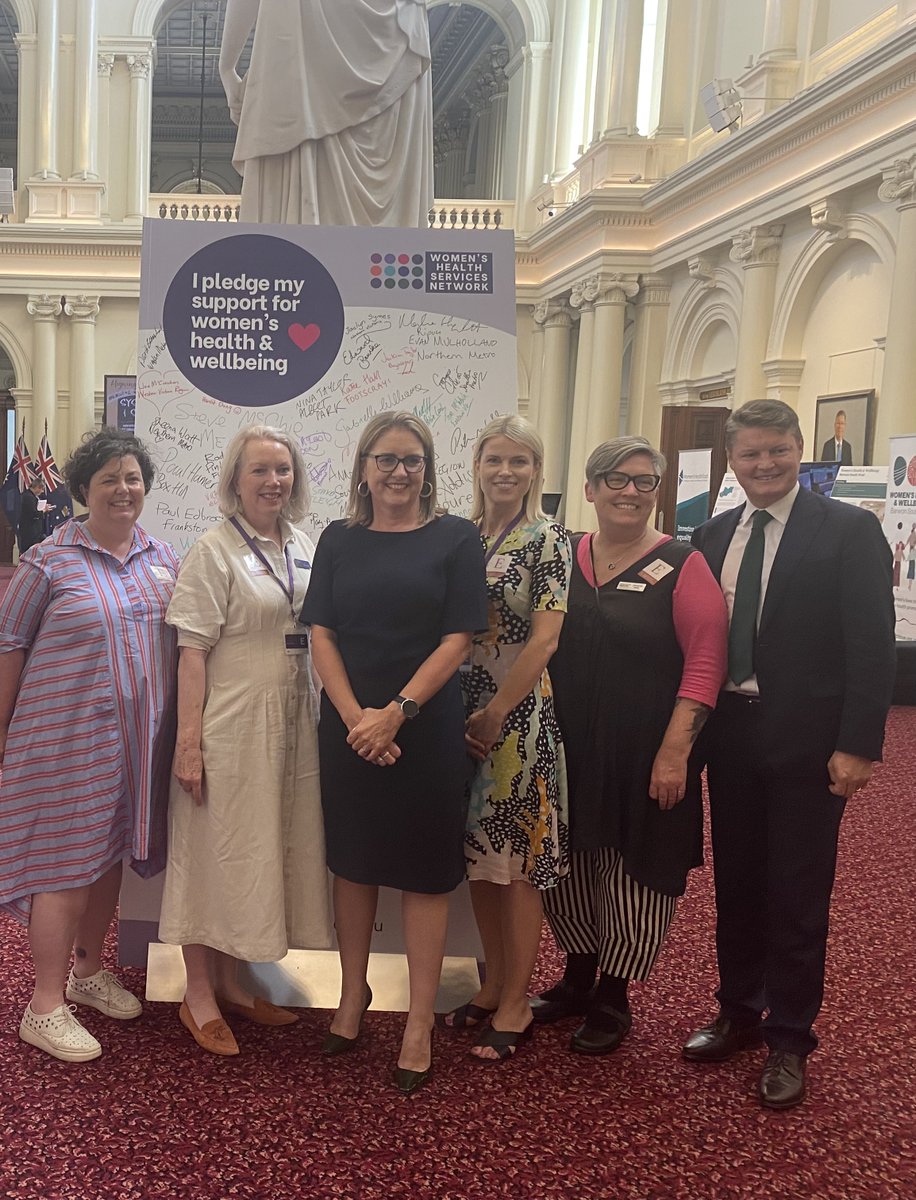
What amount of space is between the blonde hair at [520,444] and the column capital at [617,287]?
41.4ft

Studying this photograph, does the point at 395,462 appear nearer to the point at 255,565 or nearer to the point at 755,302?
the point at 255,565

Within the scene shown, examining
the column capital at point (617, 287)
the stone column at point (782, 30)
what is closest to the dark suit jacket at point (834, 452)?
the stone column at point (782, 30)

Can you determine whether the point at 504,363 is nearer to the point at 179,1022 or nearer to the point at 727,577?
the point at 727,577

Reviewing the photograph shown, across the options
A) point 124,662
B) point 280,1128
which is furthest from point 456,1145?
point 124,662

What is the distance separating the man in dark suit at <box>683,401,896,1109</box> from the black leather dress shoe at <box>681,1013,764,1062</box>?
117 millimetres

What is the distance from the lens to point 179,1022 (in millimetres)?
2793

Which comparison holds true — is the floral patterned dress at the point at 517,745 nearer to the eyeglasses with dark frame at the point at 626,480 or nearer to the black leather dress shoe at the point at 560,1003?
the eyeglasses with dark frame at the point at 626,480

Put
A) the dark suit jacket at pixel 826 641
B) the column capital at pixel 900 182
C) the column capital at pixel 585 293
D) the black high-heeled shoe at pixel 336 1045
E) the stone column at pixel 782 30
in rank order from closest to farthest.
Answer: the dark suit jacket at pixel 826 641 < the black high-heeled shoe at pixel 336 1045 < the column capital at pixel 900 182 < the stone column at pixel 782 30 < the column capital at pixel 585 293

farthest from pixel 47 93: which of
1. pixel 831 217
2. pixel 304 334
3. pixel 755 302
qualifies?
pixel 304 334

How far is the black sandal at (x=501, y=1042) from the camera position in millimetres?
2615

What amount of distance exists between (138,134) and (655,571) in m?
17.7

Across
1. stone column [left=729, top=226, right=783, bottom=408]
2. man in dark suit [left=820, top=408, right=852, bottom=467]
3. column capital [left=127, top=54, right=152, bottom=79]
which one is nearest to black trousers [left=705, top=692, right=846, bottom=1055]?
man in dark suit [left=820, top=408, right=852, bottom=467]

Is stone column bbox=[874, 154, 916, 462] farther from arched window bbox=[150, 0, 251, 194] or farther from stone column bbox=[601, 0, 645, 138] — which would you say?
arched window bbox=[150, 0, 251, 194]

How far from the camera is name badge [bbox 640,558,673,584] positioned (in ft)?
8.21
